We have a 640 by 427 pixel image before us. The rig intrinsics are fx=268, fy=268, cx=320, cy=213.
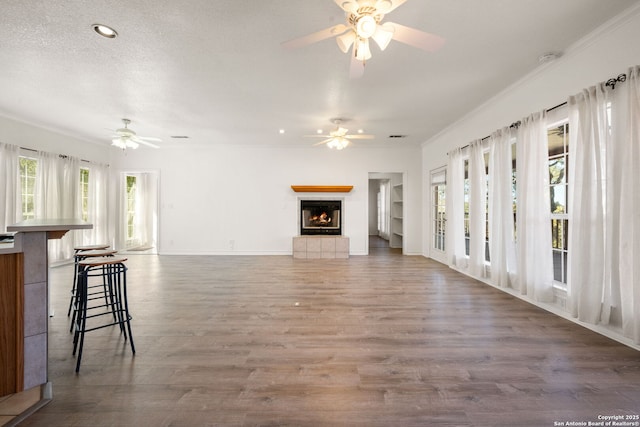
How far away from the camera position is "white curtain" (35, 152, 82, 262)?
5277 mm

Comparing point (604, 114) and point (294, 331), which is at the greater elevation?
point (604, 114)

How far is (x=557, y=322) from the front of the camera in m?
2.82

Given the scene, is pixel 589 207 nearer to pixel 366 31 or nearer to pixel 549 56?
pixel 549 56

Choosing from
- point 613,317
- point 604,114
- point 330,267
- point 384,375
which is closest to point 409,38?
point 604,114

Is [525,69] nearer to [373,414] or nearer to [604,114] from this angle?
[604,114]

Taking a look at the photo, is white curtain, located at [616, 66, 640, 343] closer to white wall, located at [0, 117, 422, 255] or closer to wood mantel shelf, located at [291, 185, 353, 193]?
wood mantel shelf, located at [291, 185, 353, 193]

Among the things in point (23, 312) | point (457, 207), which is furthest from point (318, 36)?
point (457, 207)

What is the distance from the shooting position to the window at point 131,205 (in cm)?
798

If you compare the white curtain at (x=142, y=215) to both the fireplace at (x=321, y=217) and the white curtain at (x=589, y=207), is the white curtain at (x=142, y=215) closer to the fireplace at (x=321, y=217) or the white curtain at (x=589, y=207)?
the fireplace at (x=321, y=217)

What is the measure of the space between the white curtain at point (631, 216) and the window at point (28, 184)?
852 centimetres

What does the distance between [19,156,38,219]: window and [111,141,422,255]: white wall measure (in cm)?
200

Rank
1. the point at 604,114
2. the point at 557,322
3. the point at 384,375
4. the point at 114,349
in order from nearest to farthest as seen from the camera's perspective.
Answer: the point at 384,375, the point at 114,349, the point at 604,114, the point at 557,322

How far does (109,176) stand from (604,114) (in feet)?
30.9

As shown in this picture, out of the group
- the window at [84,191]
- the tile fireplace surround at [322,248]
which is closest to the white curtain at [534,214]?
the tile fireplace surround at [322,248]
